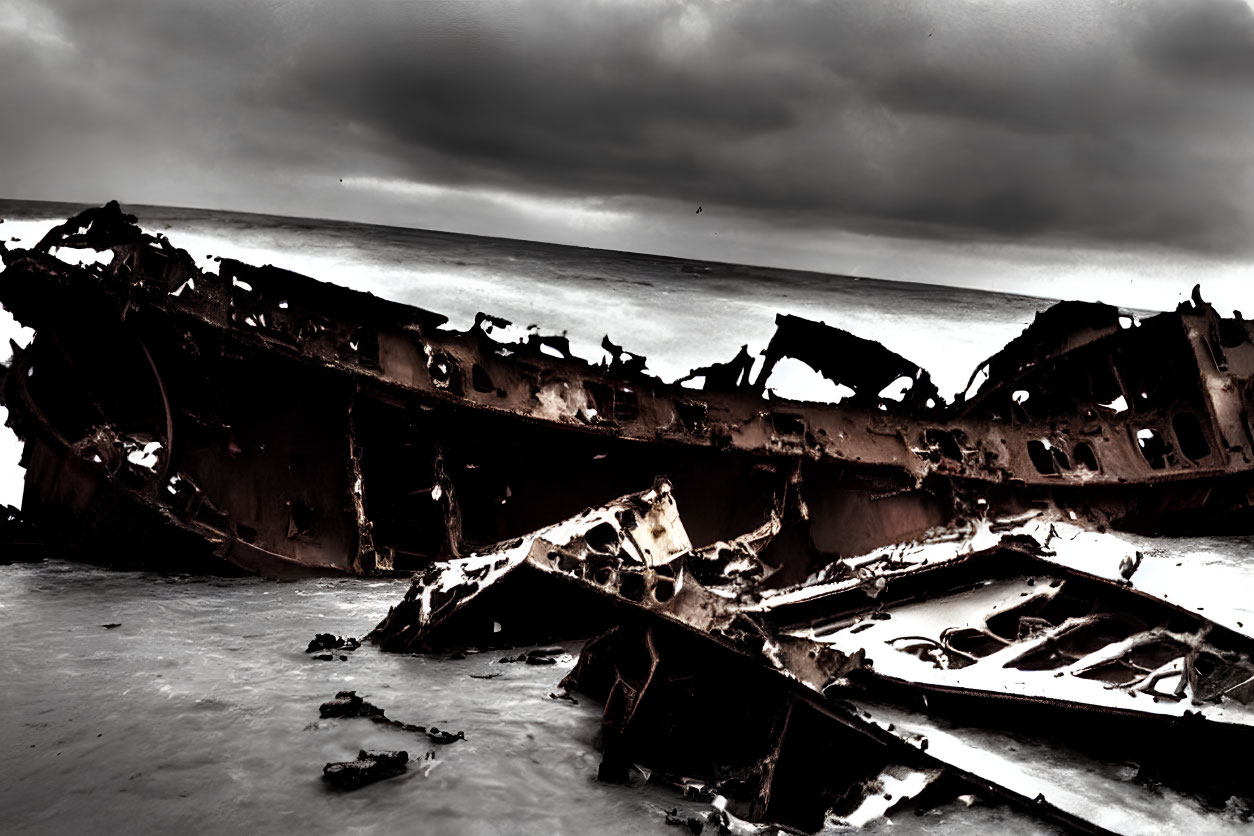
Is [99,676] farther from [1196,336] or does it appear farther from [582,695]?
[1196,336]

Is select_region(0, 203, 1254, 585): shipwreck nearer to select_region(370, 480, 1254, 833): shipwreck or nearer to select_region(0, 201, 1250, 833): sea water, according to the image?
select_region(0, 201, 1250, 833): sea water

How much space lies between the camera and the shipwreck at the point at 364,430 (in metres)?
7.16

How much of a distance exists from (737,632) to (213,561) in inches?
195

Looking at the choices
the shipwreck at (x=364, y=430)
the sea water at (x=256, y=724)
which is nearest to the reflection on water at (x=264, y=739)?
the sea water at (x=256, y=724)

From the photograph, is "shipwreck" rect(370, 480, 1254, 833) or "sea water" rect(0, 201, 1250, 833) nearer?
"sea water" rect(0, 201, 1250, 833)

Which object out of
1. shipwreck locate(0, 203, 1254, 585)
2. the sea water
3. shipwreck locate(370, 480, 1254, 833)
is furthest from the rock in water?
shipwreck locate(0, 203, 1254, 585)

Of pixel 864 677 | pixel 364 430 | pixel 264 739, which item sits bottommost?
pixel 264 739

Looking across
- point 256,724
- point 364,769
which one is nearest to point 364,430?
point 256,724

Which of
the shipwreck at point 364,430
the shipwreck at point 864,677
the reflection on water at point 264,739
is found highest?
the shipwreck at point 364,430

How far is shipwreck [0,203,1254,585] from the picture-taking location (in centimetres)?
716

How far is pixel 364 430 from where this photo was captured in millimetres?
7531

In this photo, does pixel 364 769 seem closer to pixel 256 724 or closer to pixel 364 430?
pixel 256 724

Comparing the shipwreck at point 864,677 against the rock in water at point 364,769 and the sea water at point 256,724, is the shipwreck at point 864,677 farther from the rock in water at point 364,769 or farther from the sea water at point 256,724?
the rock in water at point 364,769

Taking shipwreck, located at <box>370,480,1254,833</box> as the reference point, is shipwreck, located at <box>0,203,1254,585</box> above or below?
above
